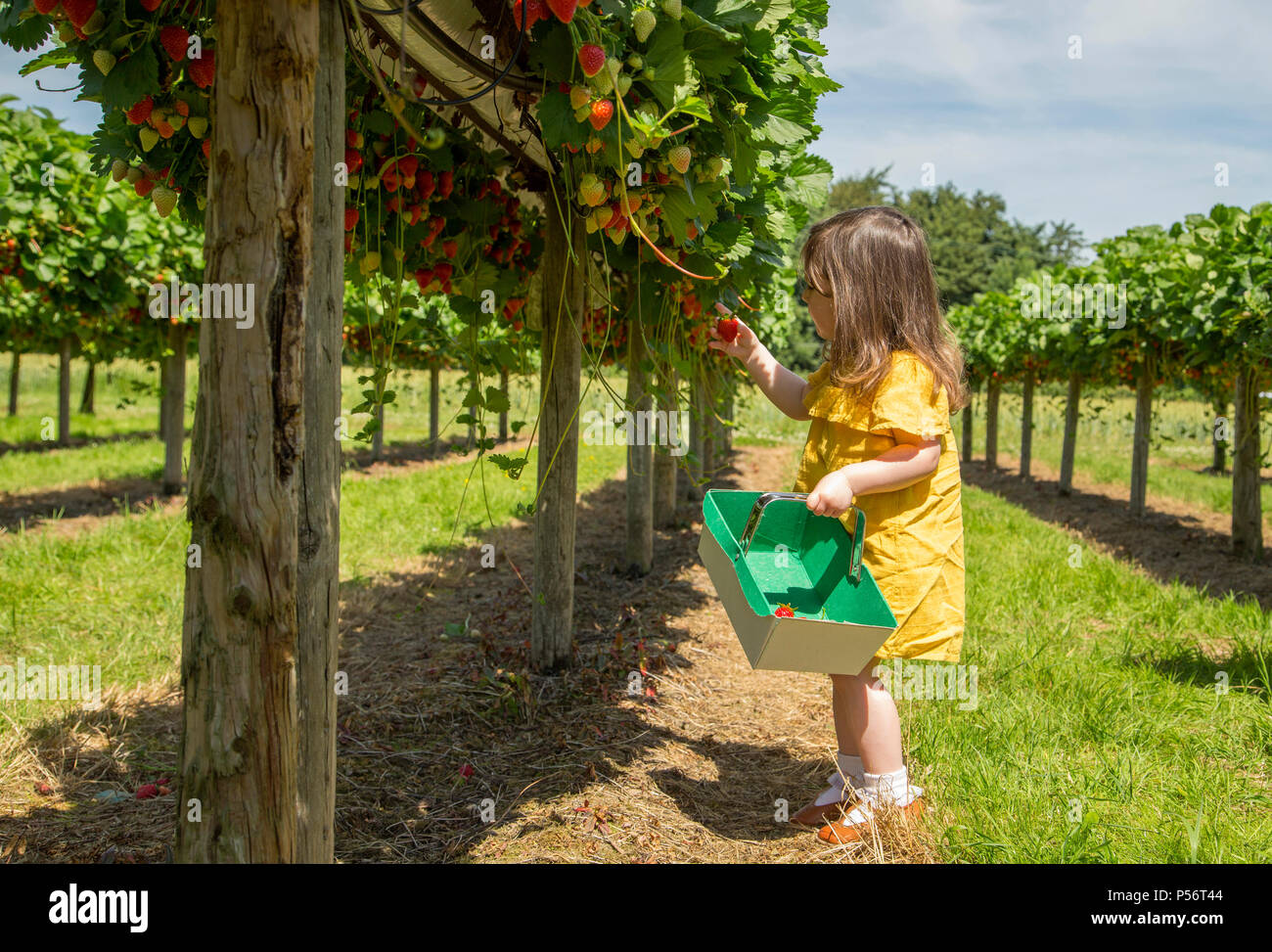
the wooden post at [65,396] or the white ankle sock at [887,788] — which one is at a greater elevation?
the wooden post at [65,396]

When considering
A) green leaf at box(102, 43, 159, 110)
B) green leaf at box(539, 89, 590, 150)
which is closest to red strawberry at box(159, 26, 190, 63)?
green leaf at box(102, 43, 159, 110)

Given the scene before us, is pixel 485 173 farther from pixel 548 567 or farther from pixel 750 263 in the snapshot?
pixel 548 567

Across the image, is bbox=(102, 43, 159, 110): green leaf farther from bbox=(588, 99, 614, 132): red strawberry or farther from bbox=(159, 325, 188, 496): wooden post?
bbox=(159, 325, 188, 496): wooden post

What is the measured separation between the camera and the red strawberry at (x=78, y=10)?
138 centimetres

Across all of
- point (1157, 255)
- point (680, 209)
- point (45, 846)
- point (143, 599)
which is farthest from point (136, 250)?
point (1157, 255)

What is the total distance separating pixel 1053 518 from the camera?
978 cm

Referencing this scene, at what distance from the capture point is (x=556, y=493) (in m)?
3.52

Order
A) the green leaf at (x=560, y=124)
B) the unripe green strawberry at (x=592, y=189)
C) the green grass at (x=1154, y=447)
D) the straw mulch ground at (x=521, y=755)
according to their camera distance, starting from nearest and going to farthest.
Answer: the green leaf at (x=560, y=124) → the unripe green strawberry at (x=592, y=189) → the straw mulch ground at (x=521, y=755) → the green grass at (x=1154, y=447)

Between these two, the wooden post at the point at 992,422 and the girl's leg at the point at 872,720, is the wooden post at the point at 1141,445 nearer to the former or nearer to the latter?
the wooden post at the point at 992,422

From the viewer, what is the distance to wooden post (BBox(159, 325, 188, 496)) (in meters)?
8.49

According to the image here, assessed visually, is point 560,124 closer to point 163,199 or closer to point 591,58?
point 591,58

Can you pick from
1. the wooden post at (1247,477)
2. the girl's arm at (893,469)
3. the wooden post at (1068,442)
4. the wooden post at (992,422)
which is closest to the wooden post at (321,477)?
the girl's arm at (893,469)

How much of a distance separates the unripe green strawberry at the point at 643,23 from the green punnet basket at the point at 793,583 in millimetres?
1045

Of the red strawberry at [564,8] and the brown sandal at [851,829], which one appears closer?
the red strawberry at [564,8]
